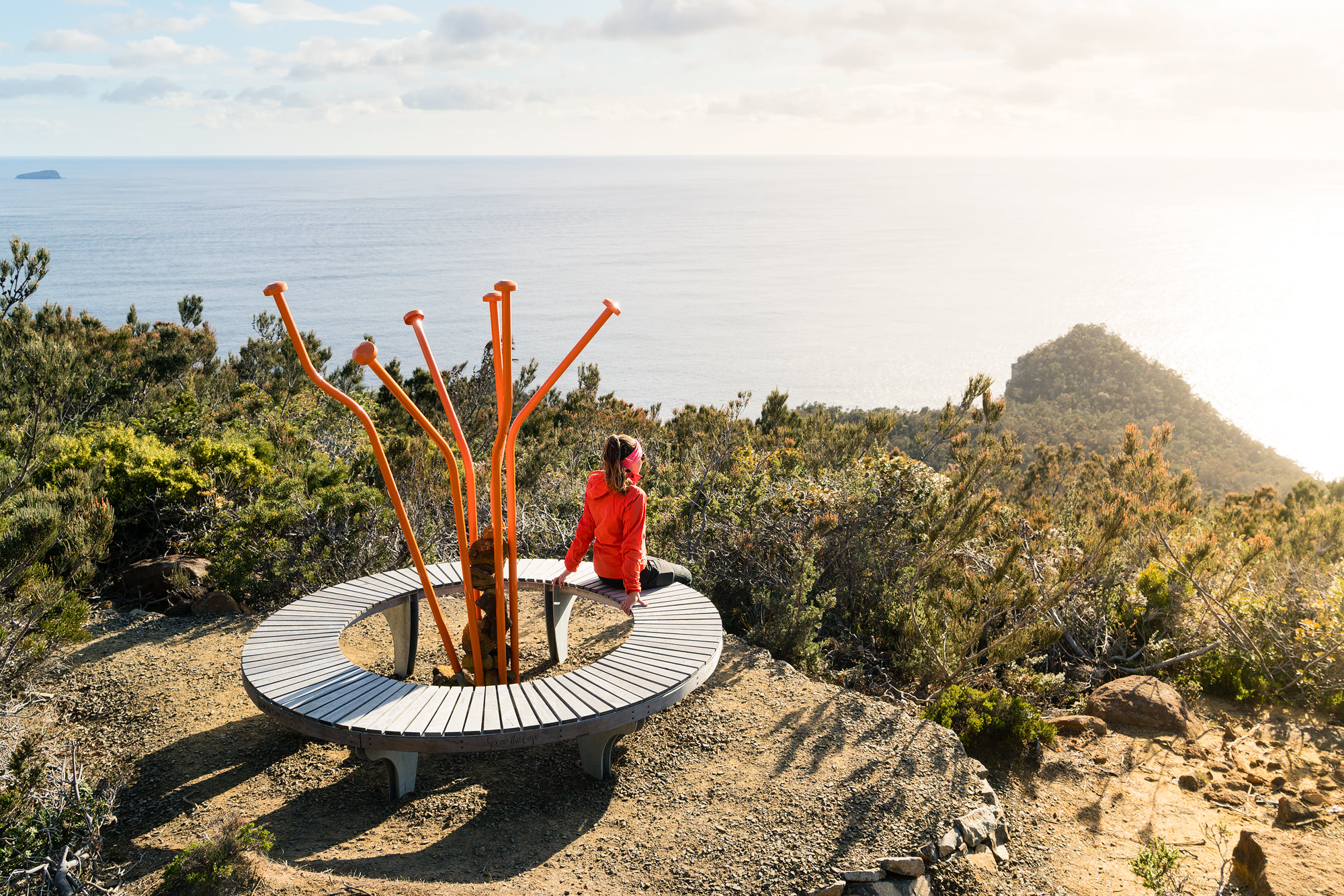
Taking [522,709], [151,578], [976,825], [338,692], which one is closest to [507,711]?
[522,709]

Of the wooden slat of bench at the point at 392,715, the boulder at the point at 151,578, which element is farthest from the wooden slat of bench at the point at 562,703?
the boulder at the point at 151,578

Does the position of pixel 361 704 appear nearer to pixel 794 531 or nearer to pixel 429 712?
pixel 429 712

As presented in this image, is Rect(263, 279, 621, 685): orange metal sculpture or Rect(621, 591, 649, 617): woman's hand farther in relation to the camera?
Rect(621, 591, 649, 617): woman's hand

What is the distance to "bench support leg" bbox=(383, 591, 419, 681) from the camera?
4473 mm

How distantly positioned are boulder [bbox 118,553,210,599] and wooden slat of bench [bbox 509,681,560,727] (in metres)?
3.59

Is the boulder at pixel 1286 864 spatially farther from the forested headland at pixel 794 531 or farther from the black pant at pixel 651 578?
the black pant at pixel 651 578

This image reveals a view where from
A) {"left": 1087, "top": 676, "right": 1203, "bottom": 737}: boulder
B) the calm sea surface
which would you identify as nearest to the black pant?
{"left": 1087, "top": 676, "right": 1203, "bottom": 737}: boulder

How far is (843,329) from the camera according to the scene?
52.4 meters

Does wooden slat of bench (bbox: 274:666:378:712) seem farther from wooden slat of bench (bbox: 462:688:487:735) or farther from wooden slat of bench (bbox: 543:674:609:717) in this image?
wooden slat of bench (bbox: 543:674:609:717)

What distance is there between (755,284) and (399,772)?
65.1 m

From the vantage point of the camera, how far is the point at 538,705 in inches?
127

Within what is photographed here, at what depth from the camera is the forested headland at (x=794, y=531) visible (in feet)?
15.3

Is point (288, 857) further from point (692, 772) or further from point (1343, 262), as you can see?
point (1343, 262)

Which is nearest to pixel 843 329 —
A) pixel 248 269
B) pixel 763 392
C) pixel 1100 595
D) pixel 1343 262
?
pixel 763 392
